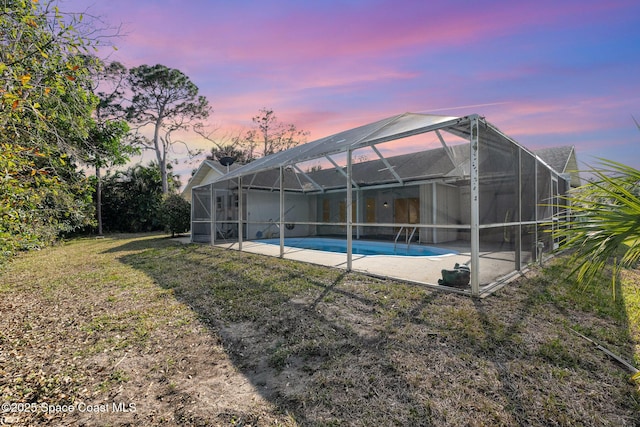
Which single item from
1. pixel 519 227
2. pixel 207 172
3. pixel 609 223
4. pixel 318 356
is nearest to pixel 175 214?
pixel 207 172

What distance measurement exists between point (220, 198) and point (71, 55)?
793 centimetres

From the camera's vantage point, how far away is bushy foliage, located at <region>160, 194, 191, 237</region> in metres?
13.2

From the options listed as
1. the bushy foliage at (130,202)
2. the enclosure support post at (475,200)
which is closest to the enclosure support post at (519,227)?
the enclosure support post at (475,200)

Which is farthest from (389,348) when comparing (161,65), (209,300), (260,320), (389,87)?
(161,65)

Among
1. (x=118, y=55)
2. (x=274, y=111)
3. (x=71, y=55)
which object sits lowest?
(x=71, y=55)

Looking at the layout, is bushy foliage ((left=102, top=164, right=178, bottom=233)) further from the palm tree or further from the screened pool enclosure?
the palm tree

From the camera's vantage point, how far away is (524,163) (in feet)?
18.1

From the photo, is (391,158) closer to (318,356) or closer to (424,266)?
(424,266)

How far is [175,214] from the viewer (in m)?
13.2

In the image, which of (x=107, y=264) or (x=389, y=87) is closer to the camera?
(x=107, y=264)

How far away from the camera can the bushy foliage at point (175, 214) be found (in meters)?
13.2

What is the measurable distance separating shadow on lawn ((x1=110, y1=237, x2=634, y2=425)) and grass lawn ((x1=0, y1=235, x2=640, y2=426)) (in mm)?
14

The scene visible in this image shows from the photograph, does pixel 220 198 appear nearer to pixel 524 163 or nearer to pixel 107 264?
pixel 107 264

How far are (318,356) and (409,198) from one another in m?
9.06
